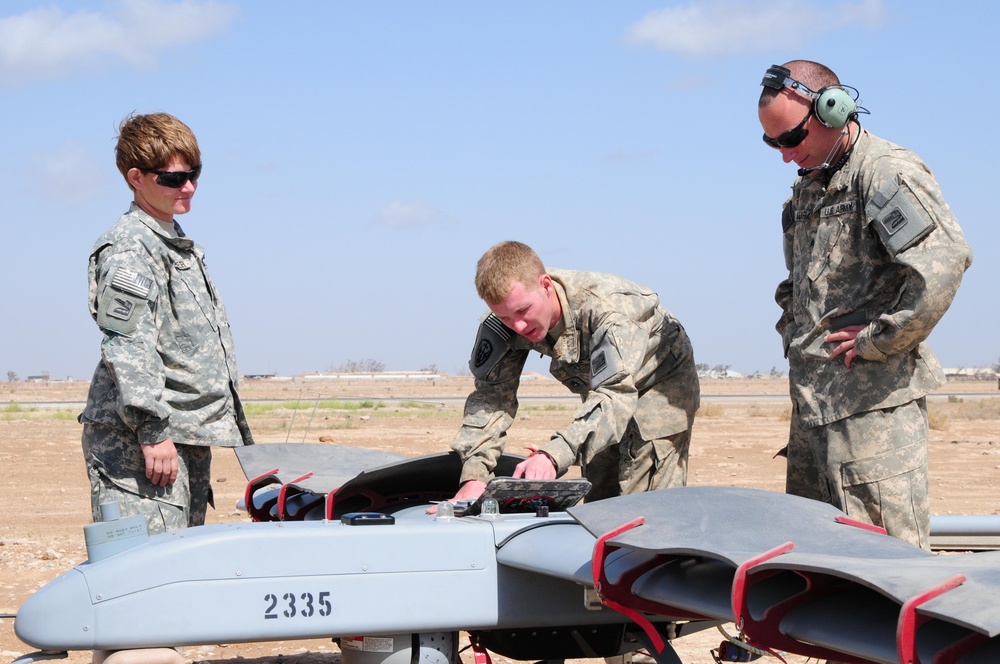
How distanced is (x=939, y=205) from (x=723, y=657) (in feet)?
5.62

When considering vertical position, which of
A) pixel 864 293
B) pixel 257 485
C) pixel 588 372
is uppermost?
pixel 864 293

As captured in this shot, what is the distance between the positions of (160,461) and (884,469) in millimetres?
2616

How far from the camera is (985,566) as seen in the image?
225 cm

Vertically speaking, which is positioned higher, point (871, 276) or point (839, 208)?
point (839, 208)

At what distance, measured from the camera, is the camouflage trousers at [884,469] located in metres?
3.97

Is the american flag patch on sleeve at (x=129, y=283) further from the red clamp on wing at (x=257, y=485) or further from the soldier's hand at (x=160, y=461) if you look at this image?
the red clamp on wing at (x=257, y=485)

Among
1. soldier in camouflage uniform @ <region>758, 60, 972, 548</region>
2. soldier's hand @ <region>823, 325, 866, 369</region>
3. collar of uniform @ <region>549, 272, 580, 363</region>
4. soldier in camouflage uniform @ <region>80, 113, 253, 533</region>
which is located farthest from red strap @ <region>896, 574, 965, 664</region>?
collar of uniform @ <region>549, 272, 580, 363</region>

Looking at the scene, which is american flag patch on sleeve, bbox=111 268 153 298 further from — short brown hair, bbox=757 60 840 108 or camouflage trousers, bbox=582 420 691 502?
short brown hair, bbox=757 60 840 108

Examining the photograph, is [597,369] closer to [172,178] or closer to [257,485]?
[257,485]

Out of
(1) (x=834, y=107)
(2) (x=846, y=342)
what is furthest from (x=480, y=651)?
(1) (x=834, y=107)

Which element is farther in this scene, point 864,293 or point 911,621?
point 864,293

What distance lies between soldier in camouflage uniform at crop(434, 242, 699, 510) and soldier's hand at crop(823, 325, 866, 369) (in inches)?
32.7

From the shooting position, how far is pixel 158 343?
4273mm

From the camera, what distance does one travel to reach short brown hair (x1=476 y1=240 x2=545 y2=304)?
448cm
